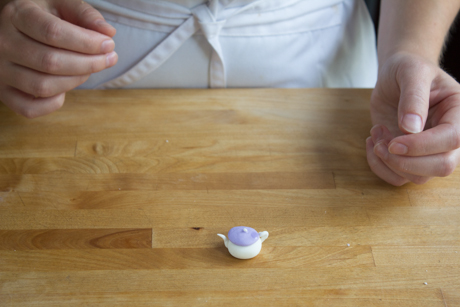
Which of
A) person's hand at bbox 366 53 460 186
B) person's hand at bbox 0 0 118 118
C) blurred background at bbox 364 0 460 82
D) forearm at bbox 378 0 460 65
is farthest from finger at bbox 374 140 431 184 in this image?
blurred background at bbox 364 0 460 82

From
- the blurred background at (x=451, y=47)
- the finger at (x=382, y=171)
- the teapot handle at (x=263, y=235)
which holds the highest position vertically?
the teapot handle at (x=263, y=235)

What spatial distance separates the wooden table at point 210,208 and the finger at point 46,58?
0.39 ft

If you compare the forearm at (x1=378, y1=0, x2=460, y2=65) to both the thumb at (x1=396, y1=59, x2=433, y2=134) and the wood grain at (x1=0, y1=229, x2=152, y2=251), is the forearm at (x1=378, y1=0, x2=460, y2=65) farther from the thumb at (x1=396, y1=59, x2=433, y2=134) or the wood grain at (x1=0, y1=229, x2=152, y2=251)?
the wood grain at (x1=0, y1=229, x2=152, y2=251)

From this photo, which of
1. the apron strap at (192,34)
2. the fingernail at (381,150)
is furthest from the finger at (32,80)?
the fingernail at (381,150)

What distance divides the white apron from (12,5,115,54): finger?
165mm

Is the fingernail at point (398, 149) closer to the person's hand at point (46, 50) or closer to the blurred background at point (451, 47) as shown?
the person's hand at point (46, 50)

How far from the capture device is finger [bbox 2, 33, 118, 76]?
1.78 ft

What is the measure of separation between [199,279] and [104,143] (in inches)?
11.6

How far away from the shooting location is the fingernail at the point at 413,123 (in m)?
0.50

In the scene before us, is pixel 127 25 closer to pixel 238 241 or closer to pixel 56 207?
pixel 56 207

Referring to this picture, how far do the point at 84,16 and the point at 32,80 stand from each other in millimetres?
125

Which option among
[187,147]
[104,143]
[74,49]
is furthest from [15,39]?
[187,147]

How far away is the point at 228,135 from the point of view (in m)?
0.63

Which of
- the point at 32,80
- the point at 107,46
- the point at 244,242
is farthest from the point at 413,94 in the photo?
the point at 32,80
